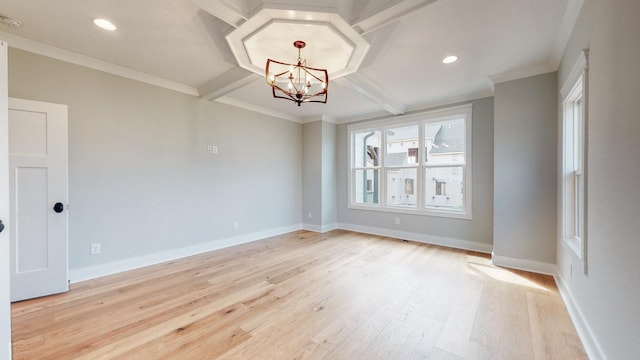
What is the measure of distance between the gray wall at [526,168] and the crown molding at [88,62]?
4491 millimetres

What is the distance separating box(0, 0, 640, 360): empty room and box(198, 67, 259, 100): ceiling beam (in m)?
0.05

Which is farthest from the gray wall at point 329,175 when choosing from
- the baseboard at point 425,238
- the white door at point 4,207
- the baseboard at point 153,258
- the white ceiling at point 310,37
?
the white door at point 4,207

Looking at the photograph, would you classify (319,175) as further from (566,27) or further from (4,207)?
(4,207)

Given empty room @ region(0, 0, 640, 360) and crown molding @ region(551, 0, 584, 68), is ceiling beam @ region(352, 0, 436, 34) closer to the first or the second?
empty room @ region(0, 0, 640, 360)

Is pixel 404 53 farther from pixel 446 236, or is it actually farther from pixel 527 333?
pixel 446 236

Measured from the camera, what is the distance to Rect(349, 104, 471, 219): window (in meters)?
4.32

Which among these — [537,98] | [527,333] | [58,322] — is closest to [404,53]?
[537,98]

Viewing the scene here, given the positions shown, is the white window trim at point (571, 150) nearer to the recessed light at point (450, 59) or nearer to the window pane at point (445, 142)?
the recessed light at point (450, 59)

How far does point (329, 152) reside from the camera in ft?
18.8

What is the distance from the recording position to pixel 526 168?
311cm

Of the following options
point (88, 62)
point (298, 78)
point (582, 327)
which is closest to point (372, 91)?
point (298, 78)

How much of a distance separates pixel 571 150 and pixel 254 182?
446 cm

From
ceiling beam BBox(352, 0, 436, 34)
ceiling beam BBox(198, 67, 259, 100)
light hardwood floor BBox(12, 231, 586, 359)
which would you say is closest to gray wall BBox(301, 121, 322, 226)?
light hardwood floor BBox(12, 231, 586, 359)

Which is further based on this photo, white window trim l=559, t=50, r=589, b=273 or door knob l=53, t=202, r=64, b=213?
door knob l=53, t=202, r=64, b=213
